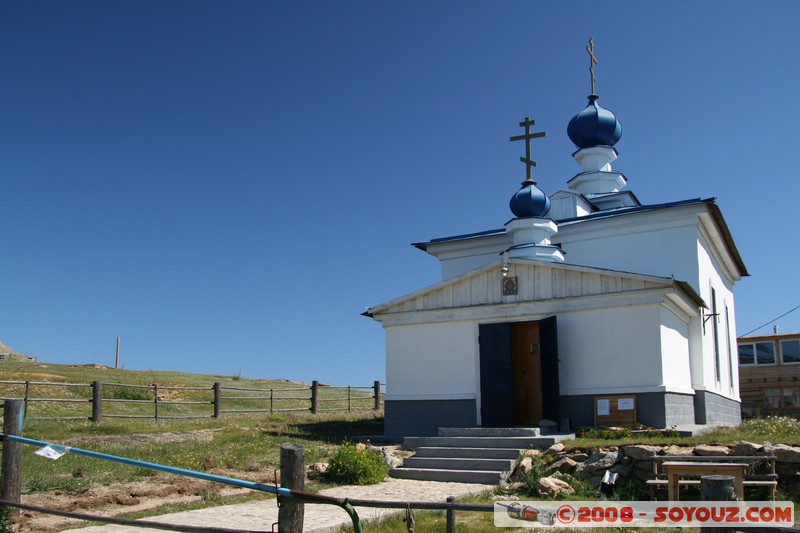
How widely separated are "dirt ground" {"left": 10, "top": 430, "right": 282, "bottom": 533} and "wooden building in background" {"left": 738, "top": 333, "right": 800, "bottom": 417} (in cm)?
2305

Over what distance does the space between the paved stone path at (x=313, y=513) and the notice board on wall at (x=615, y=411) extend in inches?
166

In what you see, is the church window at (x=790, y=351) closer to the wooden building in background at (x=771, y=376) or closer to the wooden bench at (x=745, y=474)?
the wooden building in background at (x=771, y=376)

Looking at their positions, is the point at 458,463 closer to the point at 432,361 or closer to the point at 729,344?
the point at 432,361

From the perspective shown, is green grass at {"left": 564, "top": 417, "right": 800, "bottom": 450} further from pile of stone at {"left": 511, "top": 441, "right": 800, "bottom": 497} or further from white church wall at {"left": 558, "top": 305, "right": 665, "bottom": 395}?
white church wall at {"left": 558, "top": 305, "right": 665, "bottom": 395}

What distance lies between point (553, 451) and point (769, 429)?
439 cm

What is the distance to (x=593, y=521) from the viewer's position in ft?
26.7

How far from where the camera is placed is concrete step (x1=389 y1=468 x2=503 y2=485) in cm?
1281

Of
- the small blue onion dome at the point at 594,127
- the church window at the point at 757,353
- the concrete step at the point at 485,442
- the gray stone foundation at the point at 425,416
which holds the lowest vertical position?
the concrete step at the point at 485,442

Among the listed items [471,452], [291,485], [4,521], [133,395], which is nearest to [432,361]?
[471,452]

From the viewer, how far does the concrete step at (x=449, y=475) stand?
12812 mm

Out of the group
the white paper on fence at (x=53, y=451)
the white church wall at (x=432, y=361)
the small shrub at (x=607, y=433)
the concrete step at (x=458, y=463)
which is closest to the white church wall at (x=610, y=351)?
the small shrub at (x=607, y=433)

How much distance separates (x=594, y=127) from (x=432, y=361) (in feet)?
35.9

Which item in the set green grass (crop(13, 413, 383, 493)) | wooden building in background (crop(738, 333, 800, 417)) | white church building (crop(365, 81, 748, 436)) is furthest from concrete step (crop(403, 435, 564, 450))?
wooden building in background (crop(738, 333, 800, 417))

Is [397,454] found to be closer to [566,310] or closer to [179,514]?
[566,310]
